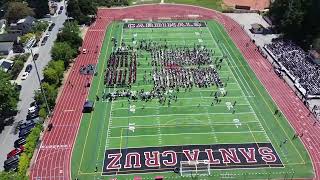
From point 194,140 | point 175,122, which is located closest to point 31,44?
point 175,122

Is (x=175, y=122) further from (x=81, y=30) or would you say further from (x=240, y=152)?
(x=81, y=30)

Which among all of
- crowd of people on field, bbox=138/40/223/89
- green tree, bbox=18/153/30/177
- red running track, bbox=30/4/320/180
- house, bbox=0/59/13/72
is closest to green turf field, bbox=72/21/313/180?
red running track, bbox=30/4/320/180

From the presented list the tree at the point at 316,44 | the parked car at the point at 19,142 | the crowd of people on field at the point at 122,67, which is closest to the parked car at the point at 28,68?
the crowd of people on field at the point at 122,67

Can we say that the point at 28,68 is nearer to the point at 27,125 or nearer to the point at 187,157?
the point at 27,125

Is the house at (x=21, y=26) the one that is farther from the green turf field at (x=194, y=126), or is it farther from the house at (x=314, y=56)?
the house at (x=314, y=56)

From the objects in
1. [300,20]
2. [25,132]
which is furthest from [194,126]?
[300,20]

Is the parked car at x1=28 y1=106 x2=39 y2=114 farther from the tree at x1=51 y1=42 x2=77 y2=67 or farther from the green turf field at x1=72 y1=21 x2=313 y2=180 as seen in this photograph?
the tree at x1=51 y1=42 x2=77 y2=67
